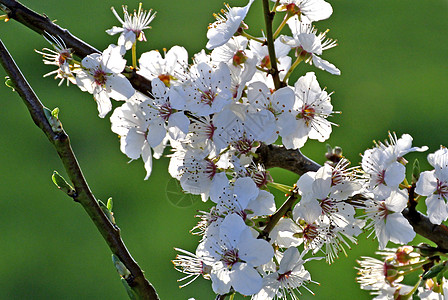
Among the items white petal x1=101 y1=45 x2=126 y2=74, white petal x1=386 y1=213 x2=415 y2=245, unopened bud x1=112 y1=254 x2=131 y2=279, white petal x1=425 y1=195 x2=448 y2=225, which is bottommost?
white petal x1=386 y1=213 x2=415 y2=245

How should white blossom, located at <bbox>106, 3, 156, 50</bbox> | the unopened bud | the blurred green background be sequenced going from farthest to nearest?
the blurred green background → white blossom, located at <bbox>106, 3, 156, 50</bbox> → the unopened bud

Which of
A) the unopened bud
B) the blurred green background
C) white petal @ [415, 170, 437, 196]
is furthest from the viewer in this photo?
the blurred green background

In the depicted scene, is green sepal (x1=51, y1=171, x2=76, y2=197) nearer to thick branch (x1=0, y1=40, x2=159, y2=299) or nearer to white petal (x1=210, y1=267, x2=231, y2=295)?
thick branch (x1=0, y1=40, x2=159, y2=299)

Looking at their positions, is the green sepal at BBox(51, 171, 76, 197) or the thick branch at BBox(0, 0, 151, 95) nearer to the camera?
the green sepal at BBox(51, 171, 76, 197)

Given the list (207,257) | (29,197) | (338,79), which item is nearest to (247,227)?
(207,257)

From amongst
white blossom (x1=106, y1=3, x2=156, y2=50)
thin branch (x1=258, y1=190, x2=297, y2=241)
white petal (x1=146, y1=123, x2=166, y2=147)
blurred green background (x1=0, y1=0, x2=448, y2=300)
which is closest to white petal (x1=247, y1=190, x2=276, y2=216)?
thin branch (x1=258, y1=190, x2=297, y2=241)

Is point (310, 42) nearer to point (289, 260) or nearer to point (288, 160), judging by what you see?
point (288, 160)

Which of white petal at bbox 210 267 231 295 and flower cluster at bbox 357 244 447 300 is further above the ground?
white petal at bbox 210 267 231 295

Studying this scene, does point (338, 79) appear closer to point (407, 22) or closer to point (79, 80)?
point (407, 22)
